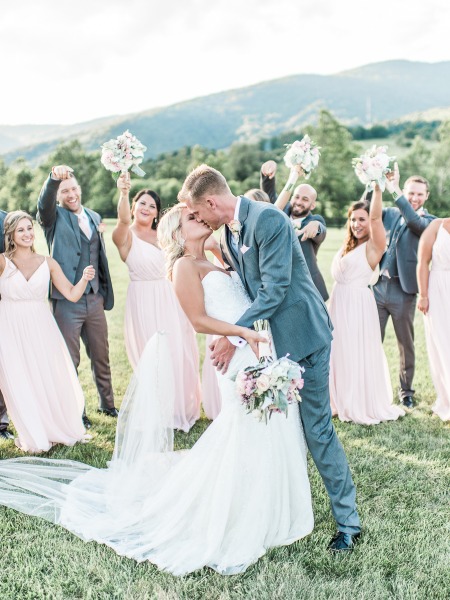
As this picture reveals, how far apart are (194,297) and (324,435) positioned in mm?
1209

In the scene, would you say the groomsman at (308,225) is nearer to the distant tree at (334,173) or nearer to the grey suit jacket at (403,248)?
the grey suit jacket at (403,248)

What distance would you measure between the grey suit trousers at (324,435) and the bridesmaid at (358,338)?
7.97 ft

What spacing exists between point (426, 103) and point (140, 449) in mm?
199802

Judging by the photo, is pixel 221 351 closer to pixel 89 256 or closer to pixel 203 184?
pixel 203 184

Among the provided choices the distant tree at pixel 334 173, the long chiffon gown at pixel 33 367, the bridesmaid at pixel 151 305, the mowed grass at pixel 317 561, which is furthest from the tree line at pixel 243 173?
the mowed grass at pixel 317 561

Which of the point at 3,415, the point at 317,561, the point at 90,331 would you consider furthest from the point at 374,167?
the point at 3,415

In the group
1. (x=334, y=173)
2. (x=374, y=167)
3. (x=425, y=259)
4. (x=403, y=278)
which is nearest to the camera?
(x=374, y=167)

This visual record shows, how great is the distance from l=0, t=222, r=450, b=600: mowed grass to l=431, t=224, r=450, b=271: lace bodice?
2178 millimetres

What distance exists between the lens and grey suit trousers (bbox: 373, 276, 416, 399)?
6.75 m

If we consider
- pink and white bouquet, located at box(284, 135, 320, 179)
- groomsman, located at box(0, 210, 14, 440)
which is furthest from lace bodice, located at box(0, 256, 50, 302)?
pink and white bouquet, located at box(284, 135, 320, 179)

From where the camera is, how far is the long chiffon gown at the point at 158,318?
245 inches

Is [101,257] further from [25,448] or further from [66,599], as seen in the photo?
[66,599]

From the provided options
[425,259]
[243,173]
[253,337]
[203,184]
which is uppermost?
[203,184]

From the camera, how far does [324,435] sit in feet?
12.2
